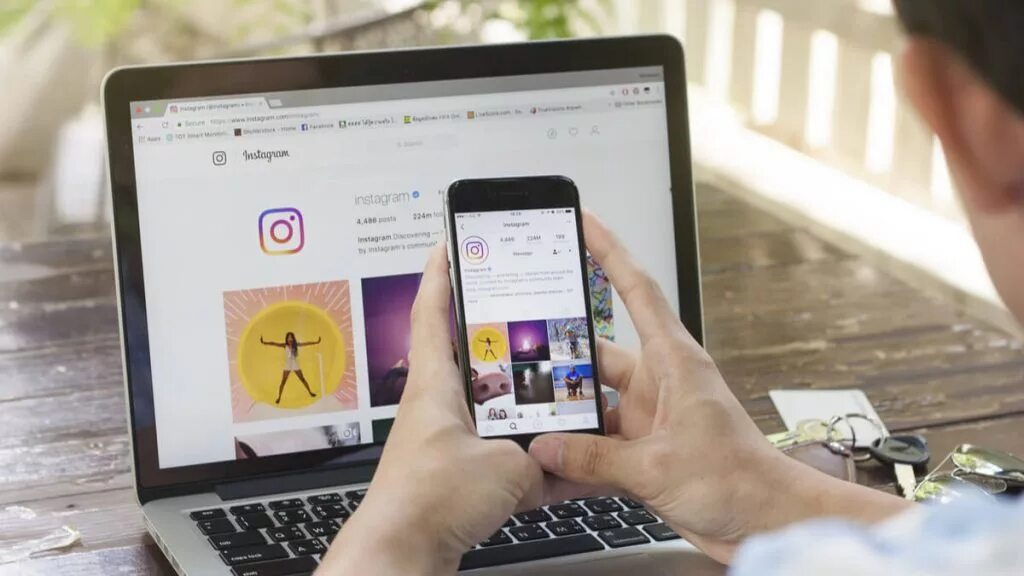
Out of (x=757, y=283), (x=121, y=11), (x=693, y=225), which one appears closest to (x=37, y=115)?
(x=121, y=11)

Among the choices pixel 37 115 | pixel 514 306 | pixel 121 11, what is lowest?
pixel 514 306

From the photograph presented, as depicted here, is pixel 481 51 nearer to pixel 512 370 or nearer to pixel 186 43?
pixel 512 370

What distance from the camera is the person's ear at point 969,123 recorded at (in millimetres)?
441

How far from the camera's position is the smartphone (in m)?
0.85

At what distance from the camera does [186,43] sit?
4.36 metres

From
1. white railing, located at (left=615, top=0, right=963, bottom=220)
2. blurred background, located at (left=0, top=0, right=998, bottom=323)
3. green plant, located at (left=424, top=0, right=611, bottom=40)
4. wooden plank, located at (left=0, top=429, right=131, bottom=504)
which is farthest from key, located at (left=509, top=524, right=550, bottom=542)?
green plant, located at (left=424, top=0, right=611, bottom=40)

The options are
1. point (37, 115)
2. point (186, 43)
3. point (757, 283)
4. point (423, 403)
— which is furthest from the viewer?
point (186, 43)

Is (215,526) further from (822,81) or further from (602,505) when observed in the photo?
(822,81)

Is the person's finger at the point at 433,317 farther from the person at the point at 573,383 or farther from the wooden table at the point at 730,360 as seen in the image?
the wooden table at the point at 730,360

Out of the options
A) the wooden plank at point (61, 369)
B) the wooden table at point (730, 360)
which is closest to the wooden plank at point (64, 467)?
the wooden table at point (730, 360)

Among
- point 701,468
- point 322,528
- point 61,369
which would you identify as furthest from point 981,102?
point 61,369

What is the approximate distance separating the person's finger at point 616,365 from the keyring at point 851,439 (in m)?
0.25

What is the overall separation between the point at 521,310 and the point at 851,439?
37 cm

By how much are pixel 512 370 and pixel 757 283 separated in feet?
2.11
